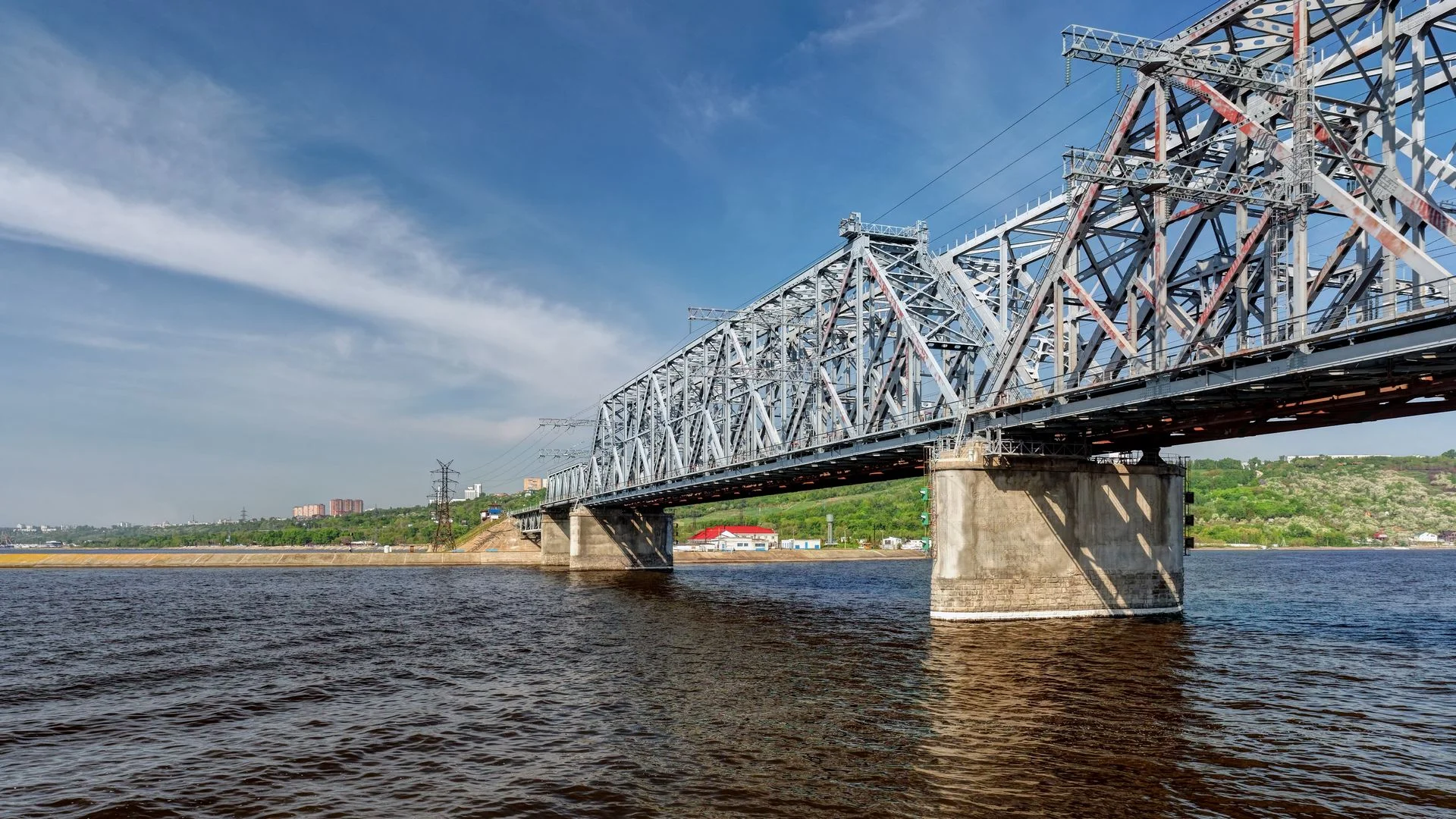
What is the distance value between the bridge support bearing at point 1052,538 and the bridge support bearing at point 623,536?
76580 millimetres

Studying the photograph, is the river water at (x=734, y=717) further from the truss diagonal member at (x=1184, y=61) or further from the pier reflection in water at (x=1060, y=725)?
the truss diagonal member at (x=1184, y=61)

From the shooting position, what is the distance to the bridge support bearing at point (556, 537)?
13325 cm

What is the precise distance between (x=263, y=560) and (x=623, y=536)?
198ft

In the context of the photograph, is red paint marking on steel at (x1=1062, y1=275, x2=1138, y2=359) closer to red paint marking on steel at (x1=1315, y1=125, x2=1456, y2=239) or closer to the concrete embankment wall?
red paint marking on steel at (x1=1315, y1=125, x2=1456, y2=239)

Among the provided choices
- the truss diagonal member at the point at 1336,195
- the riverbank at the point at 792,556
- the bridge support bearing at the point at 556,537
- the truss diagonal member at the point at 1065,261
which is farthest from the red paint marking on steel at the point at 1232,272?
the riverbank at the point at 792,556

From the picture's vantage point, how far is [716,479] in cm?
7700

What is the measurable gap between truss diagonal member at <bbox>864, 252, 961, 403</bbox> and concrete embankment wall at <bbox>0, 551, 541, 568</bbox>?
307 feet

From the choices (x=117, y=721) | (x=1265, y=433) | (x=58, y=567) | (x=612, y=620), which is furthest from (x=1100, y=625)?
(x=58, y=567)

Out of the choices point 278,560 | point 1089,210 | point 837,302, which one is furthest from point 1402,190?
point 278,560

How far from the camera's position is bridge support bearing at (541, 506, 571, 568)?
13325cm

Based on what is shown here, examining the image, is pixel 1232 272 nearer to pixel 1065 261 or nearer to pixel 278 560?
pixel 1065 261

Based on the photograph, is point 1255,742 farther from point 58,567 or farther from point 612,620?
point 58,567

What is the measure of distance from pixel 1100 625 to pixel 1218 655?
294 inches

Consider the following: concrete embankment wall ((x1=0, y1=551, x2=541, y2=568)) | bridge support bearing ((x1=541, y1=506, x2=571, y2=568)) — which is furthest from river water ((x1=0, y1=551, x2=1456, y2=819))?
concrete embankment wall ((x1=0, y1=551, x2=541, y2=568))
